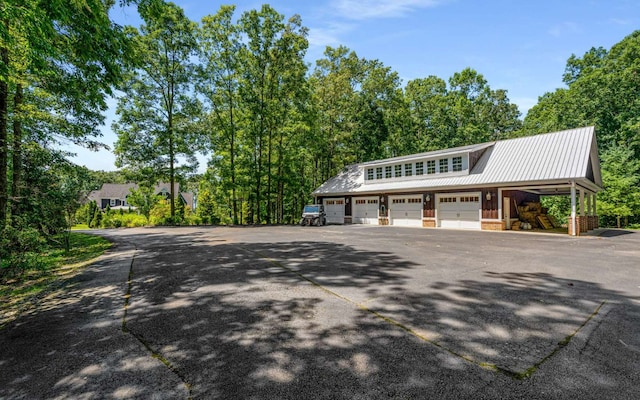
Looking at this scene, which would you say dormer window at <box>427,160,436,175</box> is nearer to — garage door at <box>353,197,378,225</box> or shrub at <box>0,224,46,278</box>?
garage door at <box>353,197,378,225</box>

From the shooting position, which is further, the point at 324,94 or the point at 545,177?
the point at 324,94

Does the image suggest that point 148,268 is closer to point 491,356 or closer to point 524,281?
point 491,356

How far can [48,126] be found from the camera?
1080 centimetres

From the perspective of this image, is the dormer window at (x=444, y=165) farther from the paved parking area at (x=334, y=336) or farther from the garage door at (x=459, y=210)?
the paved parking area at (x=334, y=336)

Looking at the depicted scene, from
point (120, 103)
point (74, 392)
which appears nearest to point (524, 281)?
point (74, 392)

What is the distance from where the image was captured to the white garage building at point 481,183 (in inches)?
611

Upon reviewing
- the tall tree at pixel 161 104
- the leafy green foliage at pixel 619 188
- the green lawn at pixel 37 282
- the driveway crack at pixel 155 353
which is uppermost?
the tall tree at pixel 161 104

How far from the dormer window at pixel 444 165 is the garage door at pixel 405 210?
7.76 ft

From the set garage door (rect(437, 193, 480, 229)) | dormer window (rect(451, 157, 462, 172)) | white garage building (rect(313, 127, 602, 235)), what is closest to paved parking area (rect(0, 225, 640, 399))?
Result: white garage building (rect(313, 127, 602, 235))

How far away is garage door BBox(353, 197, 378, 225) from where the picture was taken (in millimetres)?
23922

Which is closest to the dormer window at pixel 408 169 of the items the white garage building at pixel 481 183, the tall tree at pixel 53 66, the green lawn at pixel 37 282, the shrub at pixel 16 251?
the white garage building at pixel 481 183

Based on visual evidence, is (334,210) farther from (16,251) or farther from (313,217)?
(16,251)

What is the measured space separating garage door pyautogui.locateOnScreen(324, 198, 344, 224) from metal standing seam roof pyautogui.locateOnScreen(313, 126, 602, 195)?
228 inches

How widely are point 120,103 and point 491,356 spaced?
28850 mm
